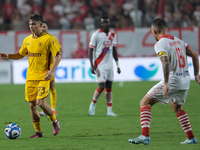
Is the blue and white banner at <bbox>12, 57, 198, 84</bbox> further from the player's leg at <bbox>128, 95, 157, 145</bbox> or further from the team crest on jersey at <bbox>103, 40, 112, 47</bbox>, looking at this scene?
the player's leg at <bbox>128, 95, 157, 145</bbox>

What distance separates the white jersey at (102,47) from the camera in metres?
8.60

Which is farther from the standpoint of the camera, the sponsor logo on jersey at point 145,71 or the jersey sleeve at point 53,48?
the sponsor logo on jersey at point 145,71

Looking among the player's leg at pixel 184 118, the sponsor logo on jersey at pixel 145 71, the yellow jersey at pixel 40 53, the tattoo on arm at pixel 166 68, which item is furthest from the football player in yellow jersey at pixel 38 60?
the sponsor logo on jersey at pixel 145 71

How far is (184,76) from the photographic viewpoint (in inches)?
A: 200

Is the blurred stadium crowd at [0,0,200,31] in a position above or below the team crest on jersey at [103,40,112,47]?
above

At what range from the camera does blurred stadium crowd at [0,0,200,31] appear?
61.7ft

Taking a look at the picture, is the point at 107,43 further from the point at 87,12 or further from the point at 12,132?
the point at 87,12

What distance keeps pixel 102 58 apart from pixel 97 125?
82.0 inches

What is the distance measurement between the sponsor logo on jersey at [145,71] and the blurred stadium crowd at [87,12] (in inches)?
118

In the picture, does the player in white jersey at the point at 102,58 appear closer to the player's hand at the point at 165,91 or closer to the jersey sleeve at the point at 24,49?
the jersey sleeve at the point at 24,49

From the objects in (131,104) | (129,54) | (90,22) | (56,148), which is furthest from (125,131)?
(90,22)

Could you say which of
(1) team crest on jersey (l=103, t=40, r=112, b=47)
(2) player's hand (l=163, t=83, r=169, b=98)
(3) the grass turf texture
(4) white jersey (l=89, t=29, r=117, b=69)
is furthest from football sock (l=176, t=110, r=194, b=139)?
(1) team crest on jersey (l=103, t=40, r=112, b=47)

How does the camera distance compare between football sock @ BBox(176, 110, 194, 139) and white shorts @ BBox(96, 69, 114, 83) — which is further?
white shorts @ BBox(96, 69, 114, 83)

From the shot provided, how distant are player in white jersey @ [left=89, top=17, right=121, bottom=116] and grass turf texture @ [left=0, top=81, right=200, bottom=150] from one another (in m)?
0.47
